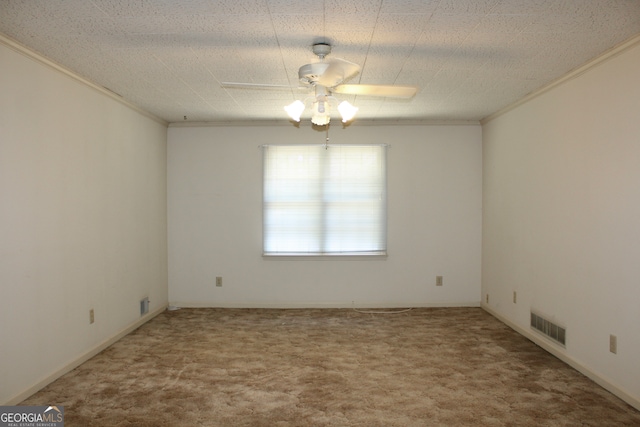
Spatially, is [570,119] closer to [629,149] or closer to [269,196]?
[629,149]

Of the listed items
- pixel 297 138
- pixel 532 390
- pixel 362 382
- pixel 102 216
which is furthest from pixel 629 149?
pixel 102 216

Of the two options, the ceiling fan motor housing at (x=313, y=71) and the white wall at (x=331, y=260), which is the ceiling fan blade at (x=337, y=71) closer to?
the ceiling fan motor housing at (x=313, y=71)

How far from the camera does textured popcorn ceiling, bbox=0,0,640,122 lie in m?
2.42

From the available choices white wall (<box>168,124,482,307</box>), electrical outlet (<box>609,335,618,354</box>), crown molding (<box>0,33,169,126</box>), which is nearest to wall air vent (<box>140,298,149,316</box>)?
white wall (<box>168,124,482,307</box>)

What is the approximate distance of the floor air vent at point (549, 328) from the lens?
3.89 m

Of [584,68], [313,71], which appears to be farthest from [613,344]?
[313,71]

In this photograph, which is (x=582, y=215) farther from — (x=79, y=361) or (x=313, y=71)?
(x=79, y=361)

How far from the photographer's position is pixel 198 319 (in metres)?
5.34

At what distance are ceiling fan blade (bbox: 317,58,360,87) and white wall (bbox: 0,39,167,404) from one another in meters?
2.10

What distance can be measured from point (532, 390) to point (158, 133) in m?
4.91

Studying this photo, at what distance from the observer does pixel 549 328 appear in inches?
161

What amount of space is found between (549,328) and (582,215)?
3.84 feet

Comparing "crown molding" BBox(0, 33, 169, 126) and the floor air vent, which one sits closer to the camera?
"crown molding" BBox(0, 33, 169, 126)

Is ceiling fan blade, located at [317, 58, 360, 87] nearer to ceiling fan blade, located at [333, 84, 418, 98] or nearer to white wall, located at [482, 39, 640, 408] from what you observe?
ceiling fan blade, located at [333, 84, 418, 98]
